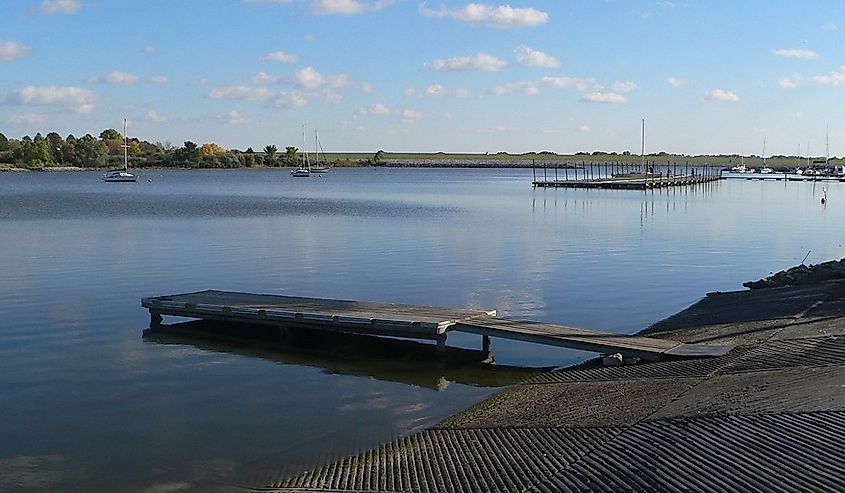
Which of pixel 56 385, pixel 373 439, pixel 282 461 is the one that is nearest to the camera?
pixel 282 461

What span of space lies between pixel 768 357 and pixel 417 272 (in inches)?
582

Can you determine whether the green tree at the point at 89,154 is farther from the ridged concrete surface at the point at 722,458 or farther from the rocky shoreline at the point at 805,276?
the ridged concrete surface at the point at 722,458

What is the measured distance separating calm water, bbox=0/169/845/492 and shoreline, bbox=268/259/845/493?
1035 millimetres

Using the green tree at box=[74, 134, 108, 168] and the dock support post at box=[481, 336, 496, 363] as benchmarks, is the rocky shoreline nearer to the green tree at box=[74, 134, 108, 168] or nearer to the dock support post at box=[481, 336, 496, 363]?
the dock support post at box=[481, 336, 496, 363]

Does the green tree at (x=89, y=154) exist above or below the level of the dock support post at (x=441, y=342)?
above

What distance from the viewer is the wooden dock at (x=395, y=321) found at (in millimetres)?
15336

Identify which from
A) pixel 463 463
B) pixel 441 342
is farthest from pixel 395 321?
pixel 463 463

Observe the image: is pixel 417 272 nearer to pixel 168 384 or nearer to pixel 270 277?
pixel 270 277

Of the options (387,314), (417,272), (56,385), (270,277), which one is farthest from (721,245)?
(56,385)

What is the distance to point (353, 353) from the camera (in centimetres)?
1727

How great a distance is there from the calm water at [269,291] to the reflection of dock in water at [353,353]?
3.3 inches

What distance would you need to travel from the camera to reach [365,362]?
1658cm

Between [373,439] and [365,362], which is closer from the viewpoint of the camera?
[373,439]

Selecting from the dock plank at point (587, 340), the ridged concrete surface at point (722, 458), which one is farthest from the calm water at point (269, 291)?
the ridged concrete surface at point (722, 458)
